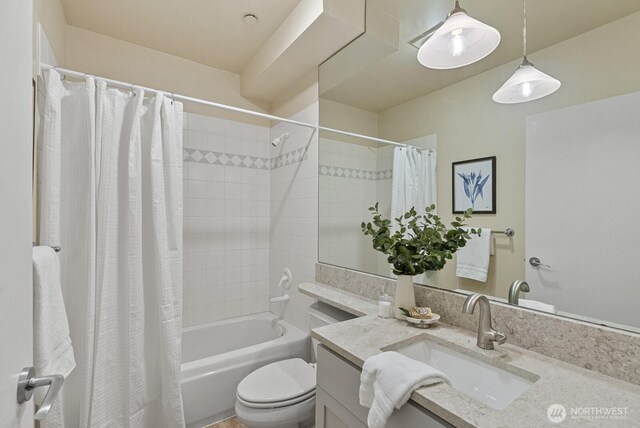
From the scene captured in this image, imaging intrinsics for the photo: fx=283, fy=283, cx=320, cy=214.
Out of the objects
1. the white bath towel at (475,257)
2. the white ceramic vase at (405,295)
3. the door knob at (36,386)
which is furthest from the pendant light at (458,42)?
the door knob at (36,386)

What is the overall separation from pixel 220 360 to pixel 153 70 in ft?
7.07

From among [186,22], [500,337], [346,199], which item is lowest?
[500,337]

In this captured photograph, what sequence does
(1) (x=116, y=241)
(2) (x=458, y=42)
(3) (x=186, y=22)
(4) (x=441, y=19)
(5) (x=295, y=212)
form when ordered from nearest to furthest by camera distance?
(2) (x=458, y=42) → (4) (x=441, y=19) → (1) (x=116, y=241) → (3) (x=186, y=22) → (5) (x=295, y=212)

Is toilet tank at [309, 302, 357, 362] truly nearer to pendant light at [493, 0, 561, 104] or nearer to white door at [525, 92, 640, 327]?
white door at [525, 92, 640, 327]

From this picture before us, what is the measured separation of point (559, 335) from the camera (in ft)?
2.96

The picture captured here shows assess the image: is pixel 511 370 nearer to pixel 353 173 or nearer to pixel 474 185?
pixel 474 185

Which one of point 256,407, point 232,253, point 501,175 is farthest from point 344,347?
point 232,253

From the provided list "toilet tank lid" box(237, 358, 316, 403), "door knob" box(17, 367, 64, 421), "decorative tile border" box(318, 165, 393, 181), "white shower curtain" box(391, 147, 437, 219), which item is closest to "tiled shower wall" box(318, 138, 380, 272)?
"decorative tile border" box(318, 165, 393, 181)

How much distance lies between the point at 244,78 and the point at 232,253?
153 cm

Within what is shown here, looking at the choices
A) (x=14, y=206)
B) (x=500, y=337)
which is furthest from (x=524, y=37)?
(x=14, y=206)

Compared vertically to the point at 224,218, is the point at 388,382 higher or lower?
lower

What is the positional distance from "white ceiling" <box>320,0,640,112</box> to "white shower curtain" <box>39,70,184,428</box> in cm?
115

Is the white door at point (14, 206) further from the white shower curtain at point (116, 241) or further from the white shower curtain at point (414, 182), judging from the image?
the white shower curtain at point (414, 182)

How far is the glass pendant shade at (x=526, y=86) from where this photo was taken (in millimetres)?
985
